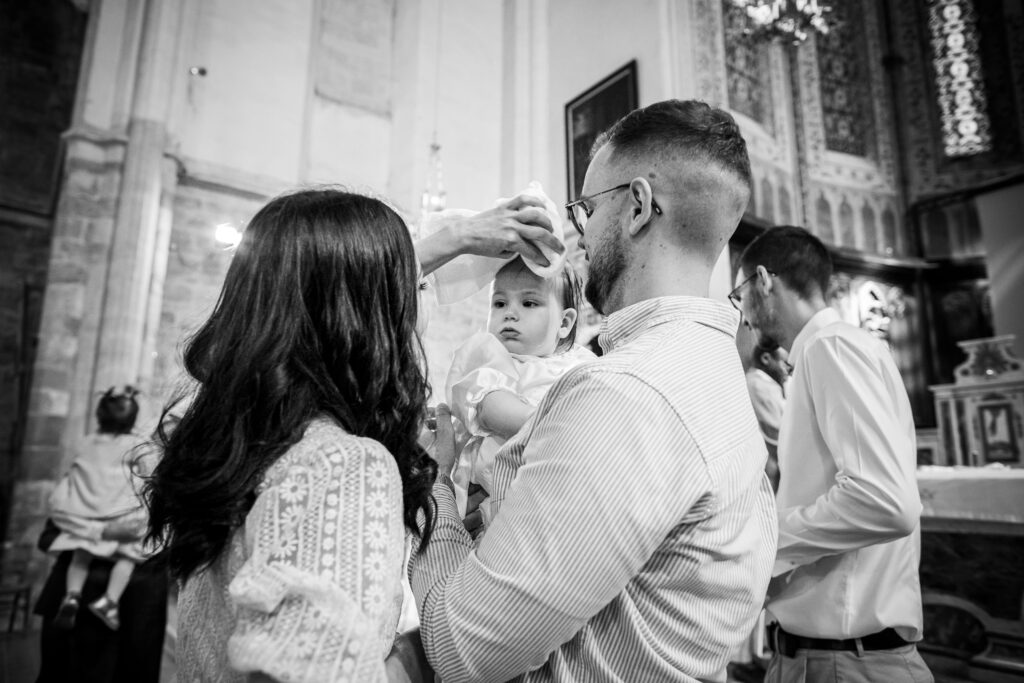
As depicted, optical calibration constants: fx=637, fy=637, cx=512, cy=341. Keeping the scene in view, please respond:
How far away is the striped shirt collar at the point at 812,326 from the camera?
2.17 metres

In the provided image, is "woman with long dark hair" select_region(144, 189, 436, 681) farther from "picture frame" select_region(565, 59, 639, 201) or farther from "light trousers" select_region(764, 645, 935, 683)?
"picture frame" select_region(565, 59, 639, 201)

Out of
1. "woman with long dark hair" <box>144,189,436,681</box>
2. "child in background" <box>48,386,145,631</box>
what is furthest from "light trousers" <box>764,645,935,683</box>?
"child in background" <box>48,386,145,631</box>

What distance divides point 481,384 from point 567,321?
1.73 feet

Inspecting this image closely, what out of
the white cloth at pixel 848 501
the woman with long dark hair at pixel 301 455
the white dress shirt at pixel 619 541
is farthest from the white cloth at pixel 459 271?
the white cloth at pixel 848 501

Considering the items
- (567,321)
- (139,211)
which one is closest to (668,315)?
(567,321)

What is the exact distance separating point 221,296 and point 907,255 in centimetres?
1224

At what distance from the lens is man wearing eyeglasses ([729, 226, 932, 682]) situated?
1.71 meters

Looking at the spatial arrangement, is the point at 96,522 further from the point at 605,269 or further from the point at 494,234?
the point at 605,269

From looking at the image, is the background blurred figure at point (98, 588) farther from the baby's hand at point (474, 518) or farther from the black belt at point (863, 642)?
the black belt at point (863, 642)

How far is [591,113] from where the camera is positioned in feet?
22.8

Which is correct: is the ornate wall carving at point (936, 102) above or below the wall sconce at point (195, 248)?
above

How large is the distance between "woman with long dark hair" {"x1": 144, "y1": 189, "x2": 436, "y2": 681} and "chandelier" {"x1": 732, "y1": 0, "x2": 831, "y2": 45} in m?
7.47

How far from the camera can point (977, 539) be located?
3.55 metres

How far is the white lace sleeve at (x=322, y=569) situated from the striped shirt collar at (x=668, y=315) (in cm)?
54
